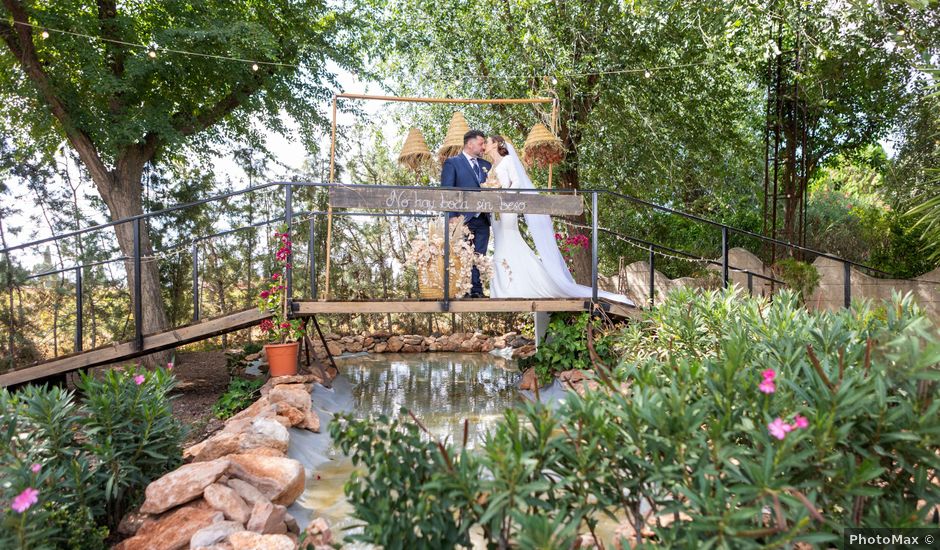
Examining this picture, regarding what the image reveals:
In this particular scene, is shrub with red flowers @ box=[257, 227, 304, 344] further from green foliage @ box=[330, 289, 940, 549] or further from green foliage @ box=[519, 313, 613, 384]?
green foliage @ box=[330, 289, 940, 549]

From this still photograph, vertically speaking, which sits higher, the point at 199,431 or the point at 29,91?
the point at 29,91

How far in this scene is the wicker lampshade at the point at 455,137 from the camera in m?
6.46

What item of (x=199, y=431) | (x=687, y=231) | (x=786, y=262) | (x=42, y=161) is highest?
(x=42, y=161)

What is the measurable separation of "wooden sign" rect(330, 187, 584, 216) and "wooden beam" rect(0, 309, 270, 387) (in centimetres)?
A: 146

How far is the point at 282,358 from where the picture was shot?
558 cm

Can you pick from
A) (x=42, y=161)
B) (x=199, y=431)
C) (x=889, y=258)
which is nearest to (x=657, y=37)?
(x=889, y=258)

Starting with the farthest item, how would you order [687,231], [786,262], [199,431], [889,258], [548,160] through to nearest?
1. [687,231]
2. [889,258]
3. [786,262]
4. [548,160]
5. [199,431]

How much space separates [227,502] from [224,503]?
16 millimetres

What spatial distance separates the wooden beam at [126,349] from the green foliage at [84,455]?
2.33m

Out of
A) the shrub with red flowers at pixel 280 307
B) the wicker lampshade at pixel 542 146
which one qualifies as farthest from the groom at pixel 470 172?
the shrub with red flowers at pixel 280 307

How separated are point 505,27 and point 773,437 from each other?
310 inches

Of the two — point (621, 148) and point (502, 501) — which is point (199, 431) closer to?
point (502, 501)

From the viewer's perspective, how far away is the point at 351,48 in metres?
8.41

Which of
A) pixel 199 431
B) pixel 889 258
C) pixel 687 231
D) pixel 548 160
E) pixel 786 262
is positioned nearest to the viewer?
pixel 199 431
